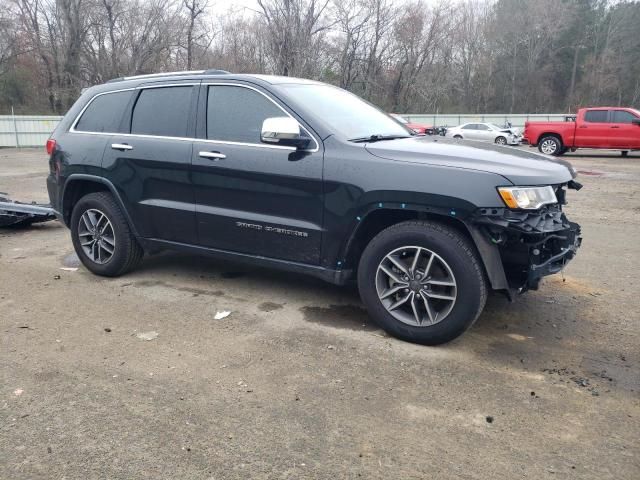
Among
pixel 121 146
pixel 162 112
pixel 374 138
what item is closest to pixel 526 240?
pixel 374 138

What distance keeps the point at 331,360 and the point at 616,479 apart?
1.69 m

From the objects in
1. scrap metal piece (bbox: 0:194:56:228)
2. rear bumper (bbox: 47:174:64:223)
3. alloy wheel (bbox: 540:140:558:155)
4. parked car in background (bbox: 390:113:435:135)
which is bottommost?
scrap metal piece (bbox: 0:194:56:228)

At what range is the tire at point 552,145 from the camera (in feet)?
66.8

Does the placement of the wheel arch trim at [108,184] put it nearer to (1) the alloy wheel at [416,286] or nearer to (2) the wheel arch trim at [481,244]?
(1) the alloy wheel at [416,286]

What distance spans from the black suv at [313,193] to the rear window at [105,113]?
0.01m

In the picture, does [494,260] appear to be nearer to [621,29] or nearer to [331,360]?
[331,360]

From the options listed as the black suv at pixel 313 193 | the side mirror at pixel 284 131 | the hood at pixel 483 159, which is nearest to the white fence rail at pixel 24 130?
the black suv at pixel 313 193

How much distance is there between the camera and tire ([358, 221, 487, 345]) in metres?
3.53

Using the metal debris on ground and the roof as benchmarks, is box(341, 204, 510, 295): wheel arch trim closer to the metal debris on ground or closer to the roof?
the roof

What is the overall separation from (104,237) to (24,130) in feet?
82.9

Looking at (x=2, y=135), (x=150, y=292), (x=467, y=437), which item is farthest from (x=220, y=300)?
(x=2, y=135)

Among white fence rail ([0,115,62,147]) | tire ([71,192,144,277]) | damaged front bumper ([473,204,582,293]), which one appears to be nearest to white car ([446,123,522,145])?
white fence rail ([0,115,62,147])

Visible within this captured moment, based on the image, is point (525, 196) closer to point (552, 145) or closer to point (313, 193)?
point (313, 193)

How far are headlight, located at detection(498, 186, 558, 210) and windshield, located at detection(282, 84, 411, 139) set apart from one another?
1.25m
